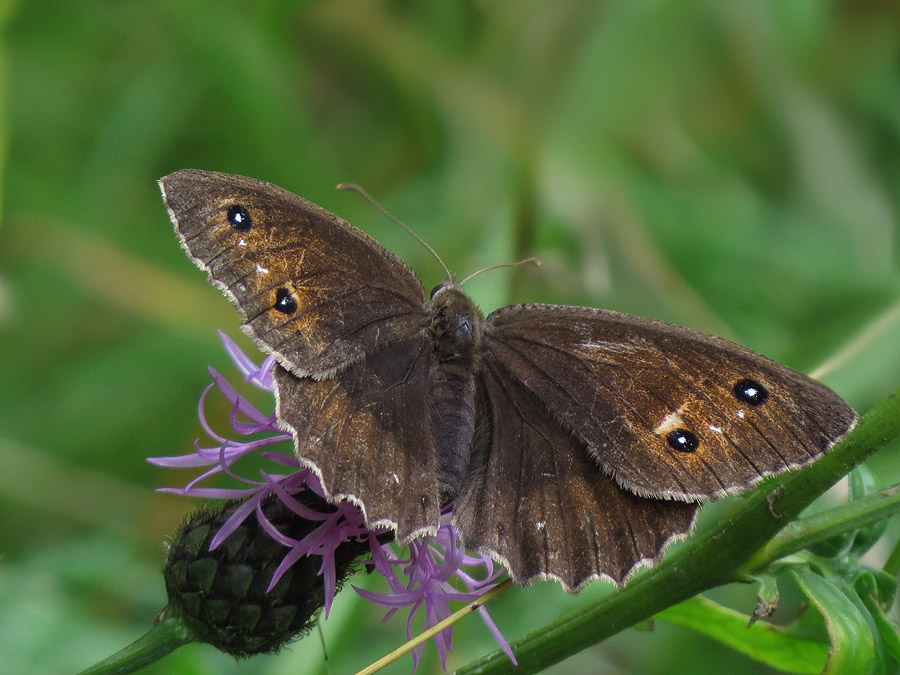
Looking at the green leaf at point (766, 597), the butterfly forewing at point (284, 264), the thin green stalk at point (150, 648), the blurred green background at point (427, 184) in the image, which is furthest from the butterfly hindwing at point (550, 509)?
the blurred green background at point (427, 184)

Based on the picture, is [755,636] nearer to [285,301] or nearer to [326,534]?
[326,534]

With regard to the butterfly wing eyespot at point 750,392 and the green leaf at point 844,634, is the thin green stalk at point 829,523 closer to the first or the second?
the green leaf at point 844,634

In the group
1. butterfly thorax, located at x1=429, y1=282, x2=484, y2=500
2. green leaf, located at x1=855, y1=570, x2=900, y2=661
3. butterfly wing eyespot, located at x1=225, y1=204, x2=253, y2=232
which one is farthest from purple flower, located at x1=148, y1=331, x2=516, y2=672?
green leaf, located at x1=855, y1=570, x2=900, y2=661

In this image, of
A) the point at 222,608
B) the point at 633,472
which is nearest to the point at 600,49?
the point at 633,472

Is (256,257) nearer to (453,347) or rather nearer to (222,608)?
(453,347)

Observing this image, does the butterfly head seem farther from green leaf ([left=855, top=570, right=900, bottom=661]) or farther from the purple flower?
green leaf ([left=855, top=570, right=900, bottom=661])

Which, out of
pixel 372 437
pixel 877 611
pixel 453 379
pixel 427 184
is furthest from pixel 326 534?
pixel 427 184
